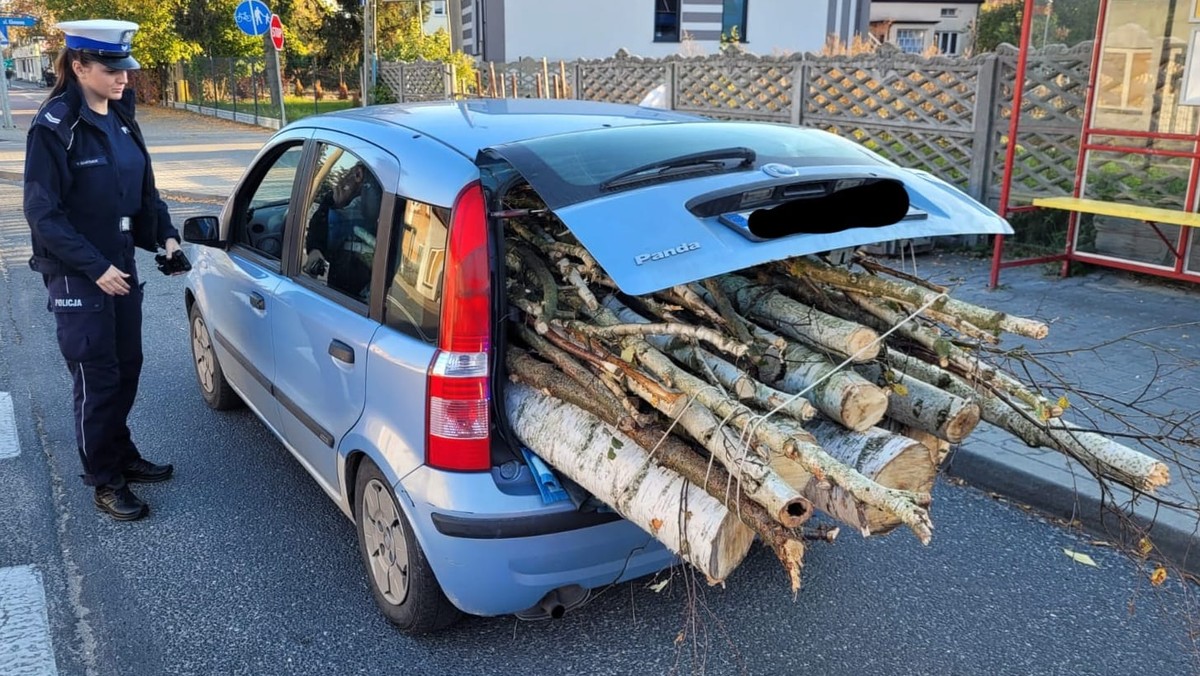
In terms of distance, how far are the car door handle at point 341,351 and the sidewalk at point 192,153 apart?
28.9 ft

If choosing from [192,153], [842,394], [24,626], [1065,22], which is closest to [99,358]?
[24,626]

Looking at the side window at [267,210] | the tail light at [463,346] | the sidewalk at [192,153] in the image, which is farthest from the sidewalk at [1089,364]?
the sidewalk at [192,153]

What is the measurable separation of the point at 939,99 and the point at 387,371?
819 centimetres

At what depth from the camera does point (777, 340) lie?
2840mm

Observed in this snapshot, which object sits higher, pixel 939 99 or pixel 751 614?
pixel 939 99

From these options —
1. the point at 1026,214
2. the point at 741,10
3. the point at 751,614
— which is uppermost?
the point at 741,10

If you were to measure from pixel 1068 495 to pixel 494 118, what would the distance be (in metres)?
3.03

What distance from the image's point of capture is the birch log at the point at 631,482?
8.29 feet

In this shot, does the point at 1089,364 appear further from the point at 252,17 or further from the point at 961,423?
the point at 252,17

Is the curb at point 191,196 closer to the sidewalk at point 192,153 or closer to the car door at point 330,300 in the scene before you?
the sidewalk at point 192,153

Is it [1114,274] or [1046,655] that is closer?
[1046,655]

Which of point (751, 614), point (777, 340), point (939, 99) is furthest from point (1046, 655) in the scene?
point (939, 99)

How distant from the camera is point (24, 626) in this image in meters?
3.39

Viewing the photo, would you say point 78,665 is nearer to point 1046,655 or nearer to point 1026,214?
point 1046,655
